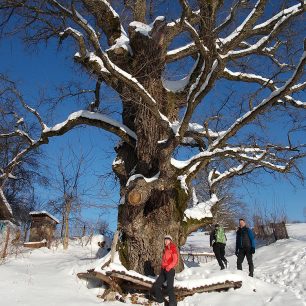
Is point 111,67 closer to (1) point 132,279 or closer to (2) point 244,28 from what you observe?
(2) point 244,28

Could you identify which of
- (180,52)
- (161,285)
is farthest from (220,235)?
(180,52)

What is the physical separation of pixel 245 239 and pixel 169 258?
3.11m

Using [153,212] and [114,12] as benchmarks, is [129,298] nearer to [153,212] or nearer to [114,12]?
[153,212]

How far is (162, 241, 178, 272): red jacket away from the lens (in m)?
7.53

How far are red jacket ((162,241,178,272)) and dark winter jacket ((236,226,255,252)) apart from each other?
9.62ft

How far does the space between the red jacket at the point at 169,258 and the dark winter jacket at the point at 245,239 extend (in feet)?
9.62

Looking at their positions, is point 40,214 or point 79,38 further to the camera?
point 40,214

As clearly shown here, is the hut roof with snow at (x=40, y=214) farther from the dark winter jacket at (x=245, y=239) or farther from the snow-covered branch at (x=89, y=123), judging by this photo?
the dark winter jacket at (x=245, y=239)

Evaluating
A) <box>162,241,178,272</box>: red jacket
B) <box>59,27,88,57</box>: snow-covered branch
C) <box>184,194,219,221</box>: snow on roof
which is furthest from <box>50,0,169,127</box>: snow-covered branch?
<box>184,194,219,221</box>: snow on roof

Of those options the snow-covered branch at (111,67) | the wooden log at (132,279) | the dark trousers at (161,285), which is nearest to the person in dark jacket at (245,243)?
the dark trousers at (161,285)

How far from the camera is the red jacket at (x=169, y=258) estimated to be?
7.53 m

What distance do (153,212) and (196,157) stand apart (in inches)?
66.2

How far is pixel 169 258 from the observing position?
7.64 meters

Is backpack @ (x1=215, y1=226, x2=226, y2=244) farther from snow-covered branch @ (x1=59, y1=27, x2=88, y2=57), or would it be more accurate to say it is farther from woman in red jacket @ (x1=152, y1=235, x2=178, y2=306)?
snow-covered branch @ (x1=59, y1=27, x2=88, y2=57)
